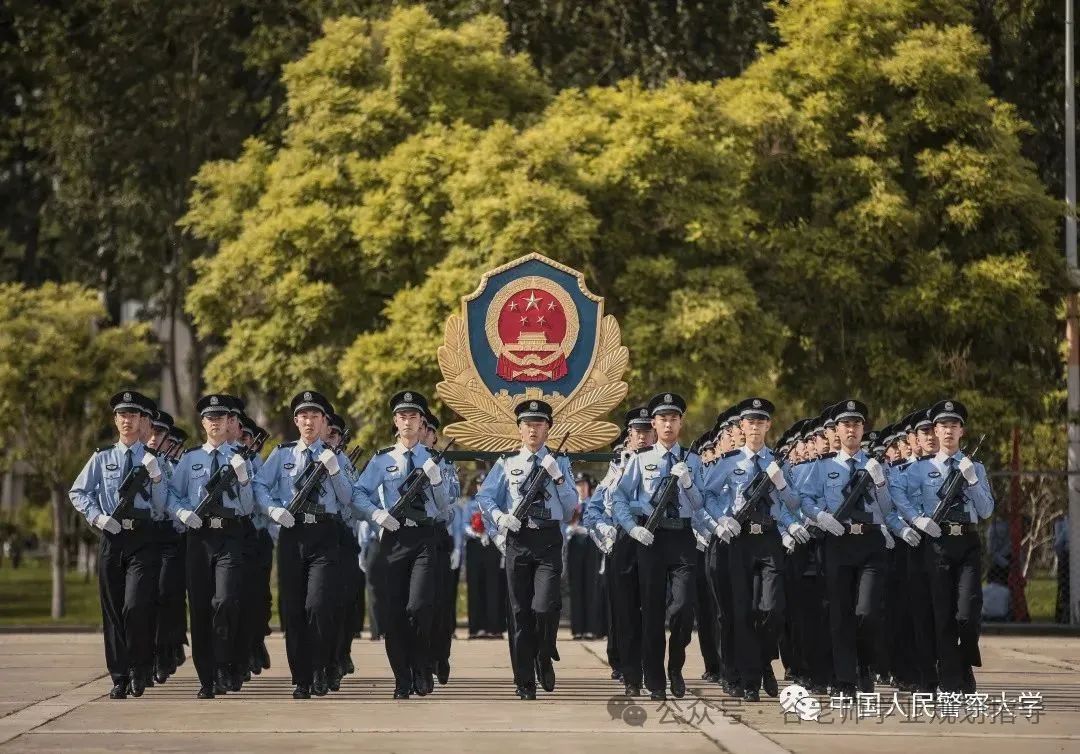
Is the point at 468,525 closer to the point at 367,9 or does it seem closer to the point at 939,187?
the point at 939,187

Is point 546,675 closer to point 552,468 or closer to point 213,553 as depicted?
point 552,468

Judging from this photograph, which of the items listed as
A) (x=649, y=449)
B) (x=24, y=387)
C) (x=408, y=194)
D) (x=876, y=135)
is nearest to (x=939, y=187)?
(x=876, y=135)

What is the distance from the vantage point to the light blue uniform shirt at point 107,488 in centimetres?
1526

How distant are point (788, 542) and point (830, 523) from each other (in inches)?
23.5

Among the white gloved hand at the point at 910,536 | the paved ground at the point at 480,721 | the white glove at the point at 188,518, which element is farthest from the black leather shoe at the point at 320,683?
the white gloved hand at the point at 910,536

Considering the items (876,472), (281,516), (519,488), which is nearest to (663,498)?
(519,488)

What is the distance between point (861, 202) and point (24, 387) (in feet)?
39.0

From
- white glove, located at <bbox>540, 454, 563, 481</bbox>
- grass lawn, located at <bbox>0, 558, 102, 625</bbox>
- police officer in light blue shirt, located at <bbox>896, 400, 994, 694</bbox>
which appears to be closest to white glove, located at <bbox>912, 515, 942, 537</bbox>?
police officer in light blue shirt, located at <bbox>896, 400, 994, 694</bbox>

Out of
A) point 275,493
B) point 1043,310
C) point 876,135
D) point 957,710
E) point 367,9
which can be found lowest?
point 957,710

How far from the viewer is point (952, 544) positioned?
1535 cm

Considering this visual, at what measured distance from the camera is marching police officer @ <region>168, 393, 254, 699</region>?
15406 mm

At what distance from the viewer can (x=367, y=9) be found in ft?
119

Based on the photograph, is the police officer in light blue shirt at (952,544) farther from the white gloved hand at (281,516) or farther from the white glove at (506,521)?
the white gloved hand at (281,516)

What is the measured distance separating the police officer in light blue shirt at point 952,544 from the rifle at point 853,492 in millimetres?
274
